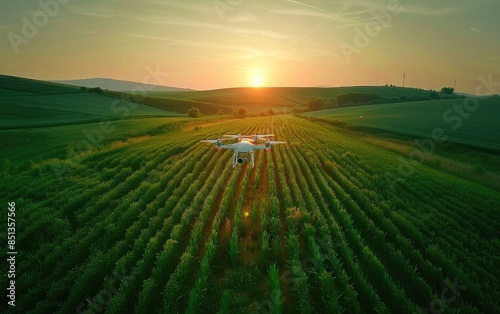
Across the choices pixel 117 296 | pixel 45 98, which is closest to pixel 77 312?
pixel 117 296

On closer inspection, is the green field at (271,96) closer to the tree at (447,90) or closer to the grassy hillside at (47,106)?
the tree at (447,90)

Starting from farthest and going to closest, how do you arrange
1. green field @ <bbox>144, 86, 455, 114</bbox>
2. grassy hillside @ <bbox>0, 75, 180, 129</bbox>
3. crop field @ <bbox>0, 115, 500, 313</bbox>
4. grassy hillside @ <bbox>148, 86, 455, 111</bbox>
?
grassy hillside @ <bbox>148, 86, 455, 111</bbox> → green field @ <bbox>144, 86, 455, 114</bbox> → grassy hillside @ <bbox>0, 75, 180, 129</bbox> → crop field @ <bbox>0, 115, 500, 313</bbox>

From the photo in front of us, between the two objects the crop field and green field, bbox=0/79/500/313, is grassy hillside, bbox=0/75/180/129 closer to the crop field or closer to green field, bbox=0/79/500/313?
green field, bbox=0/79/500/313

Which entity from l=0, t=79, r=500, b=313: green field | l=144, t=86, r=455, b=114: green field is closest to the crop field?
l=0, t=79, r=500, b=313: green field

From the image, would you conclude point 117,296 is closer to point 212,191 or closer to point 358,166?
point 212,191

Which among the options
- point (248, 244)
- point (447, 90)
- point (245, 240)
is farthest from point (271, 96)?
point (248, 244)

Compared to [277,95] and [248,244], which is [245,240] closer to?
[248,244]

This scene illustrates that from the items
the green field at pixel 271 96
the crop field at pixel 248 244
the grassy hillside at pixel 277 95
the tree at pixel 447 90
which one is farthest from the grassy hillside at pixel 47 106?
the tree at pixel 447 90
